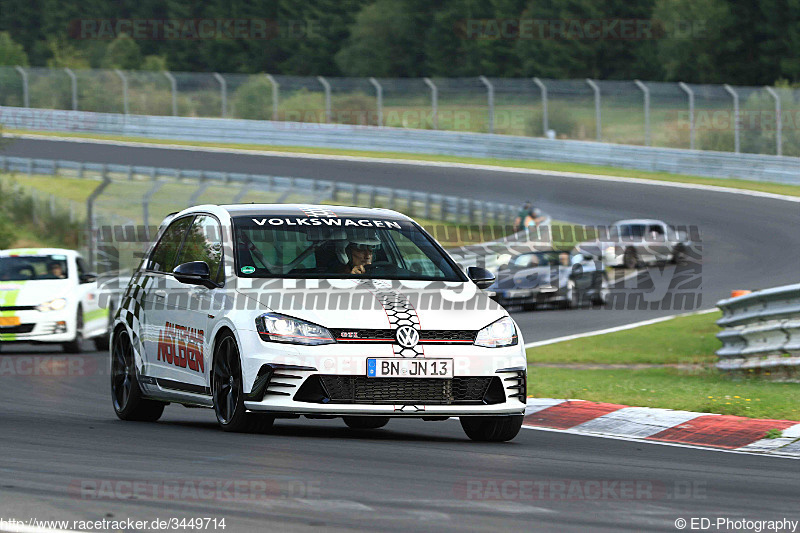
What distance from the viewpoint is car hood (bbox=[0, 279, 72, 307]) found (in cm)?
1995

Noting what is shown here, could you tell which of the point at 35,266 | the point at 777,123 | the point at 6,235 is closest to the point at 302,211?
the point at 35,266

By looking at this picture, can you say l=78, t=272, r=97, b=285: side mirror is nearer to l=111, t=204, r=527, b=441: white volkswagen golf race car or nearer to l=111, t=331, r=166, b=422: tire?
l=111, t=331, r=166, b=422: tire

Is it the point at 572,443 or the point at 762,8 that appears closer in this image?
the point at 572,443

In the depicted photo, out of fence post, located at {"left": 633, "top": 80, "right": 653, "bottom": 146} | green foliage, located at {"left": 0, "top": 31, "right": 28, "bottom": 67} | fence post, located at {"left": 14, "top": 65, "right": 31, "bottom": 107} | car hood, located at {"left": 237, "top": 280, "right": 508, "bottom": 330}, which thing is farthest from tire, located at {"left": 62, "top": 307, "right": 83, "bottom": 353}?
green foliage, located at {"left": 0, "top": 31, "right": 28, "bottom": 67}

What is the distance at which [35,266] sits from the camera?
2097 centimetres

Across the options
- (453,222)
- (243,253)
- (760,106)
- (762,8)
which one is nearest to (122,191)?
(453,222)

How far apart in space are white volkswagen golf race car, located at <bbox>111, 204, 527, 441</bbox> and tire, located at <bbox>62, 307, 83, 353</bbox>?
31.9 ft

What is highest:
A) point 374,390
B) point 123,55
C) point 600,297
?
point 374,390

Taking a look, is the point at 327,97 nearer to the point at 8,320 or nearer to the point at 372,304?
the point at 8,320

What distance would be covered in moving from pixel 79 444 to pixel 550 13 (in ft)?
220

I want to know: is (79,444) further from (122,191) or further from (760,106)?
(760,106)

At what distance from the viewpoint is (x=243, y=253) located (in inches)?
386

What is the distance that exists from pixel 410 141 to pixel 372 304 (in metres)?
41.1

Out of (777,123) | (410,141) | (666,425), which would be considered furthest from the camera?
(410,141)
